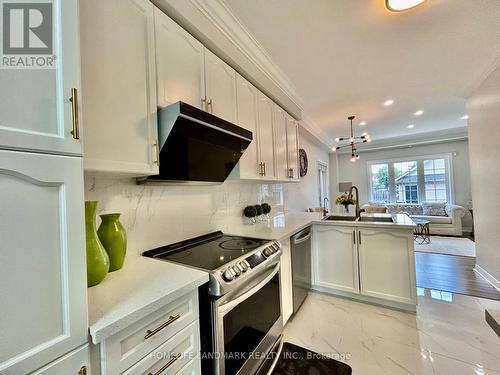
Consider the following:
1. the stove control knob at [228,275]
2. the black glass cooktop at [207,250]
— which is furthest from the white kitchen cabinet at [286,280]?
the stove control knob at [228,275]

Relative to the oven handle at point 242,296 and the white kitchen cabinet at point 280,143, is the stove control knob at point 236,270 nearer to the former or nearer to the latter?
the oven handle at point 242,296

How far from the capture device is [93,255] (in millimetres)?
891

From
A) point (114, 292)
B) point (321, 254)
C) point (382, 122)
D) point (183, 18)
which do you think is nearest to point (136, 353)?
point (114, 292)

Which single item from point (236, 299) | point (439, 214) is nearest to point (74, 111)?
point (236, 299)

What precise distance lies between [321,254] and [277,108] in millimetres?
1885

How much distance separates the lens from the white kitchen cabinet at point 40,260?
1.67 ft

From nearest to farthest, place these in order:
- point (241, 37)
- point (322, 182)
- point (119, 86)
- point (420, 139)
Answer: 1. point (119, 86)
2. point (241, 37)
3. point (420, 139)
4. point (322, 182)

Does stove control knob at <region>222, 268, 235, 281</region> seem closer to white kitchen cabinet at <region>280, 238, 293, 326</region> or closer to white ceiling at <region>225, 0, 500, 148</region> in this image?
white kitchen cabinet at <region>280, 238, 293, 326</region>

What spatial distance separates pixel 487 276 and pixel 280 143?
325cm

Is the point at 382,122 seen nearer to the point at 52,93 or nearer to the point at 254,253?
the point at 254,253

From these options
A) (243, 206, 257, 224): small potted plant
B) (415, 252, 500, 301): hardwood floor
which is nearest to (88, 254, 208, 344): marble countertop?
(243, 206, 257, 224): small potted plant

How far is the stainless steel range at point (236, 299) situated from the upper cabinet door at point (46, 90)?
81 centimetres

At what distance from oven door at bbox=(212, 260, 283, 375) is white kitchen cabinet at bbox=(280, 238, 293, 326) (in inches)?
9.1

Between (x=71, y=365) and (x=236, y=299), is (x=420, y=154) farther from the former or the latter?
(x=71, y=365)
